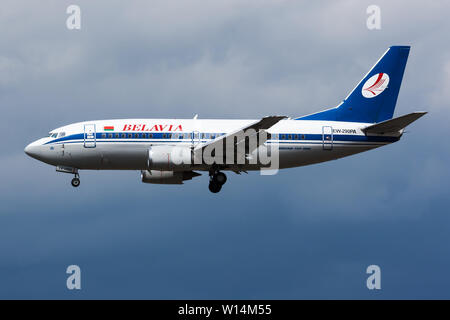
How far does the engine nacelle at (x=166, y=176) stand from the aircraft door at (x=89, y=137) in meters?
6.11

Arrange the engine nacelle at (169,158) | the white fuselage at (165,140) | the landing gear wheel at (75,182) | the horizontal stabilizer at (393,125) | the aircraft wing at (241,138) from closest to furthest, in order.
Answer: the aircraft wing at (241,138), the engine nacelle at (169,158), the horizontal stabilizer at (393,125), the white fuselage at (165,140), the landing gear wheel at (75,182)

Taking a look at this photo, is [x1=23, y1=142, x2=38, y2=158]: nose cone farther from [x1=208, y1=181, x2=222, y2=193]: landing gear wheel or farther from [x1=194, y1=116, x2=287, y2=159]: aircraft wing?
[x1=208, y1=181, x2=222, y2=193]: landing gear wheel

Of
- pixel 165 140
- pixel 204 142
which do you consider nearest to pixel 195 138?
pixel 204 142

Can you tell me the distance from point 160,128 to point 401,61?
21.6 meters

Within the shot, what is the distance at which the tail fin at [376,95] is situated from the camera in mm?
68375

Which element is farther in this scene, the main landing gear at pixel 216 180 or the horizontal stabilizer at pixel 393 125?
the main landing gear at pixel 216 180

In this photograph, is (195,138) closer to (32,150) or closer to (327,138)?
(327,138)

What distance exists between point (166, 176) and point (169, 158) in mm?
5354

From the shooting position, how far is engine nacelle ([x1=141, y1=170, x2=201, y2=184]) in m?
67.3

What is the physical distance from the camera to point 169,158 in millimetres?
62250

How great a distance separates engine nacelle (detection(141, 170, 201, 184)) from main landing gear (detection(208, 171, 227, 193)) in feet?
10.0

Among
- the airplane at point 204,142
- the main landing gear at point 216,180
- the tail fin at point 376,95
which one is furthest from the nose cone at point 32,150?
the tail fin at point 376,95

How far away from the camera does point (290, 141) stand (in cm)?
6544

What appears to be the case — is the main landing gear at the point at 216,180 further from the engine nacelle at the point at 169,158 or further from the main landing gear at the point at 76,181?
the main landing gear at the point at 76,181
